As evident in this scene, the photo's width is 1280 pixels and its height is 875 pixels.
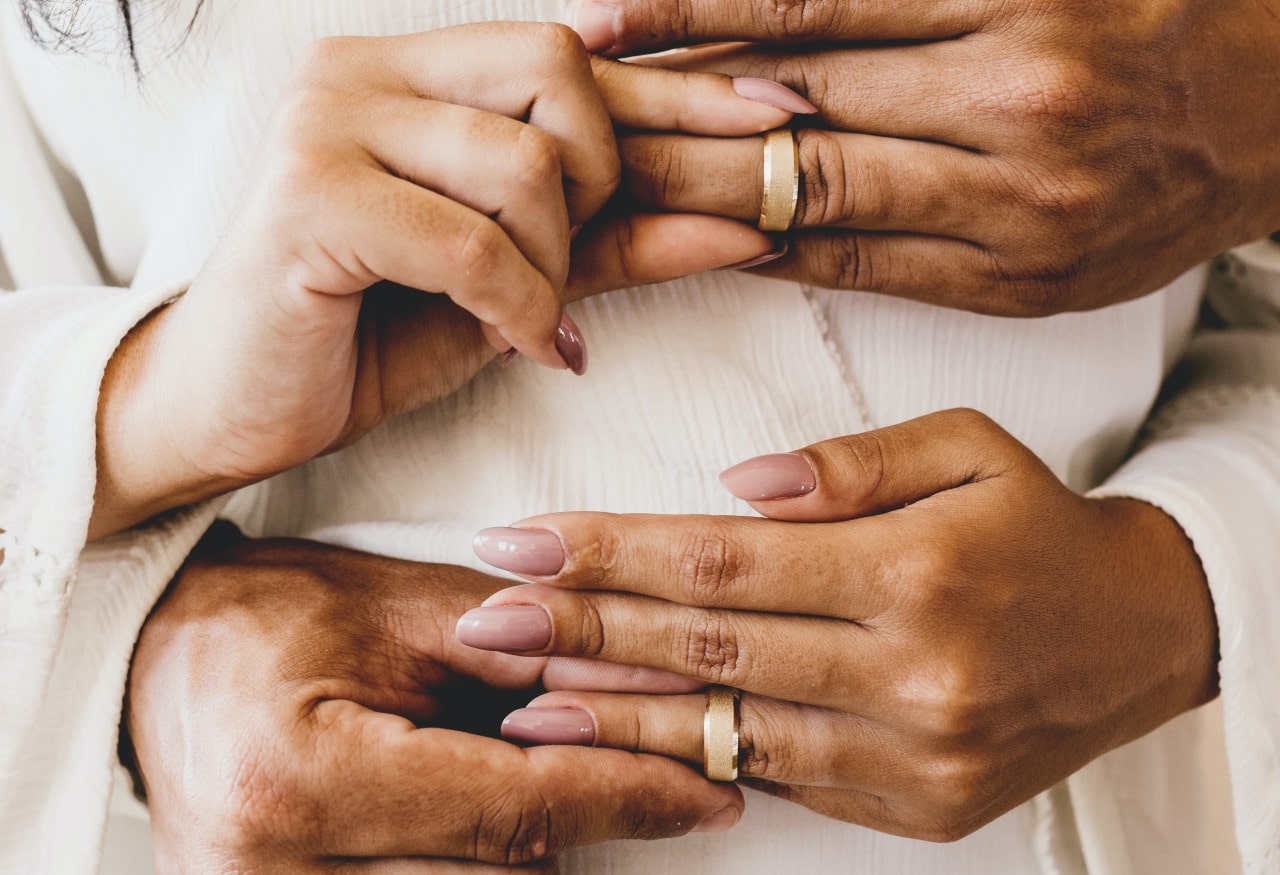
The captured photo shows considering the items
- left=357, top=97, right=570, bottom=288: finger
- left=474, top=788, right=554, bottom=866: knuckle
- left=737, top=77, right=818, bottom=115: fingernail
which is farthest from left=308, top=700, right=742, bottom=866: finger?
left=737, top=77, right=818, bottom=115: fingernail

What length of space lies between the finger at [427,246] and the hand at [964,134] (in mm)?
140

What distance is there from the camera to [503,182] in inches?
21.3

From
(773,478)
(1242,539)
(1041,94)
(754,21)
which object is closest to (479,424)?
(773,478)

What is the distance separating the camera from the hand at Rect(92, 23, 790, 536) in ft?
1.77

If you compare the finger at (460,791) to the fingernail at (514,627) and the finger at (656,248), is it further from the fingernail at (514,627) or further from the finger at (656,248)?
the finger at (656,248)

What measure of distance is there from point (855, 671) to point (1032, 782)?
21 centimetres

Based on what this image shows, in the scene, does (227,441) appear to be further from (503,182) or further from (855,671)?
(855,671)

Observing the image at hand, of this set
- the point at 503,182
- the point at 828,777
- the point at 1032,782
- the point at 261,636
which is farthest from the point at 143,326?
the point at 1032,782

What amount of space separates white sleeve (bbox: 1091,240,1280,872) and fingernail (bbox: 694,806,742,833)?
16.7 inches

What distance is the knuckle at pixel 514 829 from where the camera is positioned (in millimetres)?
630

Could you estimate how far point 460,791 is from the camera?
0.63m

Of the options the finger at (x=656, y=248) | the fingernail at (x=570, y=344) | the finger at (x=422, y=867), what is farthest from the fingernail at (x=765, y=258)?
the finger at (x=422, y=867)

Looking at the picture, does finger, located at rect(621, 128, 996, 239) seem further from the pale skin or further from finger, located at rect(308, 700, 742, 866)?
finger, located at rect(308, 700, 742, 866)

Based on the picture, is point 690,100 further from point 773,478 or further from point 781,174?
point 773,478
